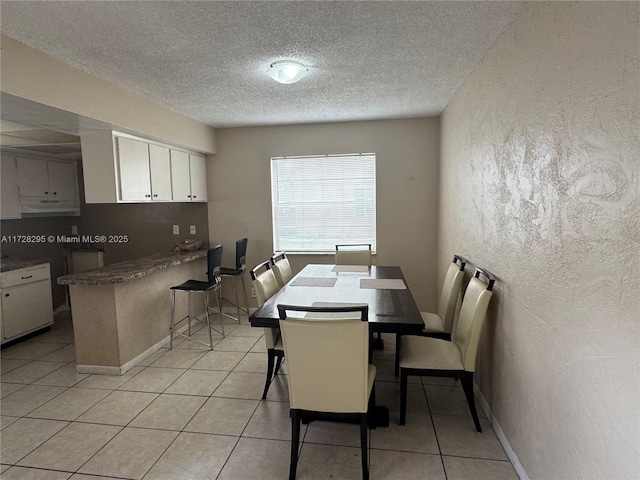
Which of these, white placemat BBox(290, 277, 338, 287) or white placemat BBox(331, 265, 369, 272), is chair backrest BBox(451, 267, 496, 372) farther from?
white placemat BBox(331, 265, 369, 272)

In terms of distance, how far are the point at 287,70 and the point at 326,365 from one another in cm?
193

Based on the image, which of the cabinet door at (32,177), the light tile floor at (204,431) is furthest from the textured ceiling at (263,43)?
the light tile floor at (204,431)

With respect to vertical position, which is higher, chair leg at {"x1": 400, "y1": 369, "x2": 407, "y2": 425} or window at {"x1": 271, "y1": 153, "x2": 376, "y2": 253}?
window at {"x1": 271, "y1": 153, "x2": 376, "y2": 253}

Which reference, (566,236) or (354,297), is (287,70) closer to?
(354,297)

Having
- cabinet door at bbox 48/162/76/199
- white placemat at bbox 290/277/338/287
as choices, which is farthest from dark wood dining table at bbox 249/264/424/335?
cabinet door at bbox 48/162/76/199

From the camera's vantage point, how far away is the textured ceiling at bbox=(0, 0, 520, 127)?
1.75m

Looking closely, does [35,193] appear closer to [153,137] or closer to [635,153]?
[153,137]

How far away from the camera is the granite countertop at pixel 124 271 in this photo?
2.93 metres

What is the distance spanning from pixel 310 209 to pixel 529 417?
10.6 ft

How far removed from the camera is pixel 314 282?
299cm

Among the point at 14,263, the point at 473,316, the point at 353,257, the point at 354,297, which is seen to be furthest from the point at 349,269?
the point at 14,263

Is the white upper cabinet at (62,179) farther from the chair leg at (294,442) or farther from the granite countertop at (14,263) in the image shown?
the chair leg at (294,442)

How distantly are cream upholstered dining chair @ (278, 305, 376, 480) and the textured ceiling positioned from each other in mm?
1511

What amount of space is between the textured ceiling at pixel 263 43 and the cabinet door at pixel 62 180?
2.33 meters
